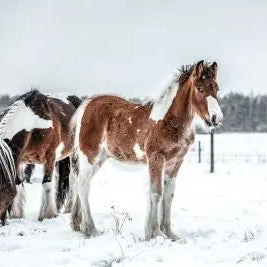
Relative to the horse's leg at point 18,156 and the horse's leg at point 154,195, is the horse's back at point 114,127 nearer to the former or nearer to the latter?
the horse's leg at point 154,195

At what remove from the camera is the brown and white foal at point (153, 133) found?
6645mm

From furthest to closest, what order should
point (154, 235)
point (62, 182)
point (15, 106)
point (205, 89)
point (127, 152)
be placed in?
point (62, 182) → point (15, 106) → point (127, 152) → point (154, 235) → point (205, 89)

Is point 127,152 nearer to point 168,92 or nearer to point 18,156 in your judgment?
point 168,92

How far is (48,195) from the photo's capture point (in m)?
9.26

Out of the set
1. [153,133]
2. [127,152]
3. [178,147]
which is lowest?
[127,152]

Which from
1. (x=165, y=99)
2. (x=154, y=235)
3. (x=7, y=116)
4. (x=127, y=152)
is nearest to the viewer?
(x=154, y=235)

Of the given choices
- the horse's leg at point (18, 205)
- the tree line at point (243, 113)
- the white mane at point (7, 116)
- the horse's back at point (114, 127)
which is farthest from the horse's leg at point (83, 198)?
the tree line at point (243, 113)

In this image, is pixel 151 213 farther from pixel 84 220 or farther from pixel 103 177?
pixel 103 177

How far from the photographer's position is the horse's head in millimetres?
6434

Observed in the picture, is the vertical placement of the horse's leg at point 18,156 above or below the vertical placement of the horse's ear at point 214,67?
below

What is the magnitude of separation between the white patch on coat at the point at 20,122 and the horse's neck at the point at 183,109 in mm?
3214

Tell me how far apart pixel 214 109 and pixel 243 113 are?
4197 inches

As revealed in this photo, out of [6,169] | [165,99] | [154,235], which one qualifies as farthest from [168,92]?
[6,169]

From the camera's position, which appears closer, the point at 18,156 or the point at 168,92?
the point at 168,92
